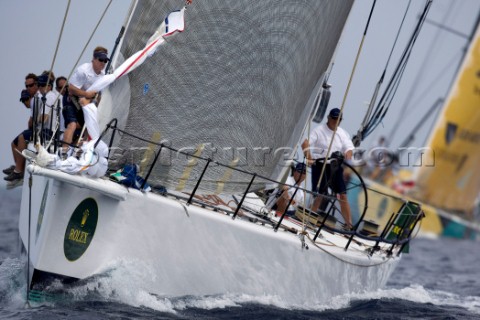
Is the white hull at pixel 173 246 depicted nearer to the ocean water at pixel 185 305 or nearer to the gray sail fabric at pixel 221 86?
the ocean water at pixel 185 305

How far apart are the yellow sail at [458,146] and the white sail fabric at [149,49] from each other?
83.2 ft

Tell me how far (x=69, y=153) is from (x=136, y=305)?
1468 mm

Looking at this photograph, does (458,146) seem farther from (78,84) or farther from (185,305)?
(185,305)

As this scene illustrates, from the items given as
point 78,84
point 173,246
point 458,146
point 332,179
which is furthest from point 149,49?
point 458,146

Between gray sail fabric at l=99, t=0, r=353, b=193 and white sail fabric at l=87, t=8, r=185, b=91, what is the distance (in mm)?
119

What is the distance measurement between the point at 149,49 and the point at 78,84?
98cm

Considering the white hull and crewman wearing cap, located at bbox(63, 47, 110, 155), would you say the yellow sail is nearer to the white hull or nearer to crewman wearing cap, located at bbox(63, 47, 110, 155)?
the white hull

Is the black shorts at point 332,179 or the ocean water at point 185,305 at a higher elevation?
the black shorts at point 332,179

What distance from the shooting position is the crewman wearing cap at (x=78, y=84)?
9539 millimetres

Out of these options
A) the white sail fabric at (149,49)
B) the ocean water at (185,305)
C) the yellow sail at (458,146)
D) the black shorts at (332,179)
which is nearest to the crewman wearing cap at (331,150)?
the black shorts at (332,179)

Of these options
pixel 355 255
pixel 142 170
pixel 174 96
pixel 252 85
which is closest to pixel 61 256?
pixel 142 170

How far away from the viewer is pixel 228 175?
9875 millimetres

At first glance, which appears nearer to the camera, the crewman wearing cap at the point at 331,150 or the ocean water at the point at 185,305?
the ocean water at the point at 185,305

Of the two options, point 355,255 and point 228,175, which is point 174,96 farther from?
point 355,255
